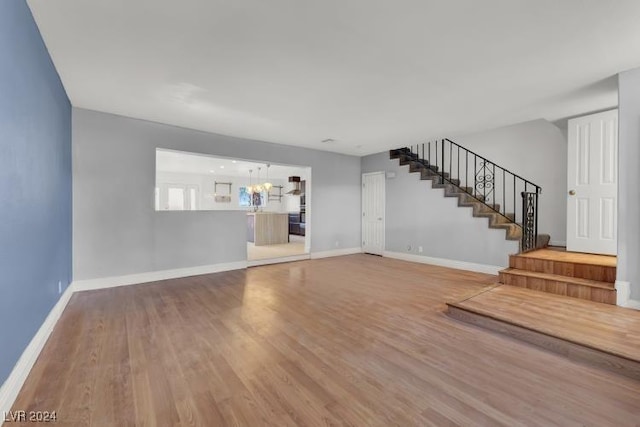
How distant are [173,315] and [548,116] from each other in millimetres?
5927

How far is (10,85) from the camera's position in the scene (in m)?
1.76

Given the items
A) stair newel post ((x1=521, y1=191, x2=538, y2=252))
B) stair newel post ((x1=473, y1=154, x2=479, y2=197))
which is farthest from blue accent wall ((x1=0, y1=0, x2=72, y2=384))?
stair newel post ((x1=473, y1=154, x2=479, y2=197))

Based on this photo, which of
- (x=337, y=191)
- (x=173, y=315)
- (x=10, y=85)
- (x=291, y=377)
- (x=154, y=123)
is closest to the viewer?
(x=10, y=85)

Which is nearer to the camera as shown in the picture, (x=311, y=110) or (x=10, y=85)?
(x=10, y=85)

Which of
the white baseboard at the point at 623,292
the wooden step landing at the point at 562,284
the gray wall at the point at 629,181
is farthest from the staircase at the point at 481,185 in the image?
the white baseboard at the point at 623,292

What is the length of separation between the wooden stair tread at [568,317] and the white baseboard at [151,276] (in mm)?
3984

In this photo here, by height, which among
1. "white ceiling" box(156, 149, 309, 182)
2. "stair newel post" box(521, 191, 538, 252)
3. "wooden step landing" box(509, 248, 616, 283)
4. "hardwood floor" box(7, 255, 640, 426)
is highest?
"white ceiling" box(156, 149, 309, 182)

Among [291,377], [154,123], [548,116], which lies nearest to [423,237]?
[548,116]

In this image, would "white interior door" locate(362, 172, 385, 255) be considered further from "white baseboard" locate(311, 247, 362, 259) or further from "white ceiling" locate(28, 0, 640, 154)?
"white ceiling" locate(28, 0, 640, 154)

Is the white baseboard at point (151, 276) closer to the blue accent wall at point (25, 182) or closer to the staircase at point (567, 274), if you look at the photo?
the blue accent wall at point (25, 182)

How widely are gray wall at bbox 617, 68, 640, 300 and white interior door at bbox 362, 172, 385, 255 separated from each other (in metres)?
4.44

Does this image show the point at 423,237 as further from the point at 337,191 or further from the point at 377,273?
the point at 337,191

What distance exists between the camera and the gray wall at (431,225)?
524 cm

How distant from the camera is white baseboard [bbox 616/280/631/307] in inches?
118
